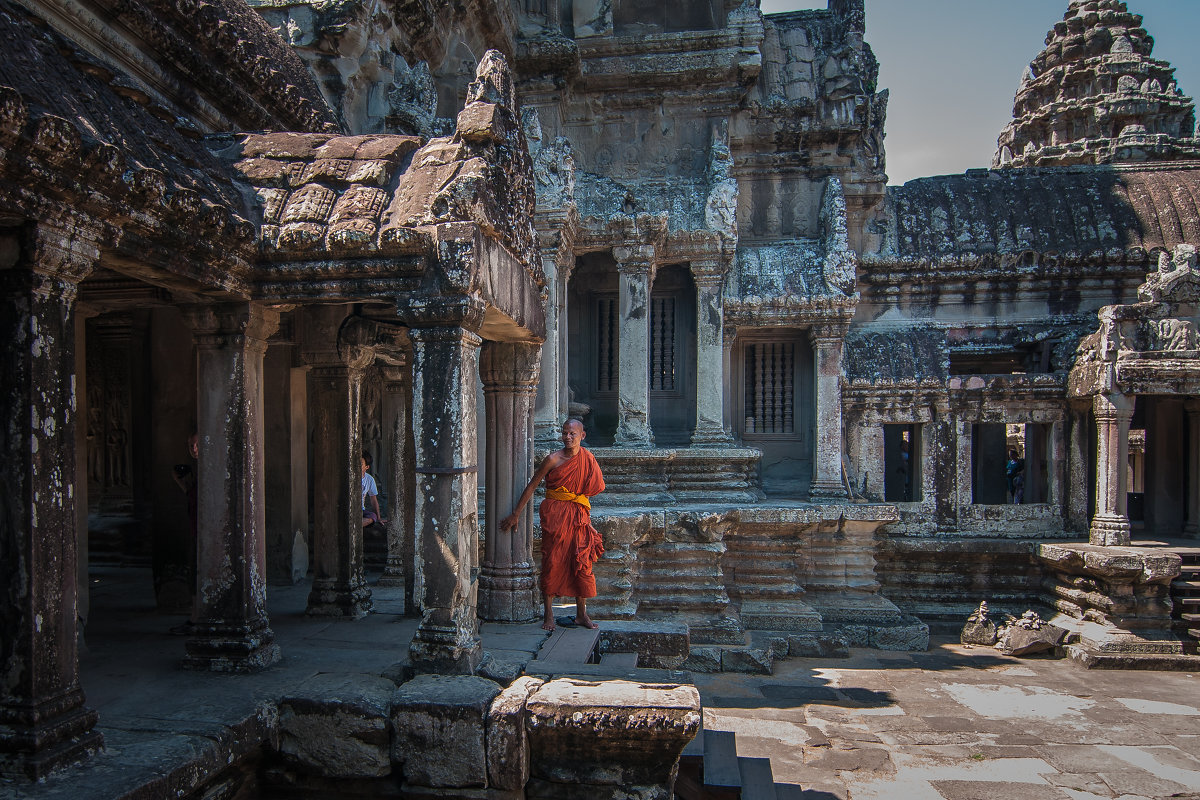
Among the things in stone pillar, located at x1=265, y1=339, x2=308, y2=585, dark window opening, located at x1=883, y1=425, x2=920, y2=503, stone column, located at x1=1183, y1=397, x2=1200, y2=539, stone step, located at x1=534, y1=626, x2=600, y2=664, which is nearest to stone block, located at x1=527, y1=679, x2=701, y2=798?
stone step, located at x1=534, y1=626, x2=600, y2=664

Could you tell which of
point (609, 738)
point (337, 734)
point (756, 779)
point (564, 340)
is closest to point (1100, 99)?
point (564, 340)

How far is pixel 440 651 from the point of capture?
420 cm

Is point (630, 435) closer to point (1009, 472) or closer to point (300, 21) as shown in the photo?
point (300, 21)

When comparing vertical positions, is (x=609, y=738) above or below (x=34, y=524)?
below

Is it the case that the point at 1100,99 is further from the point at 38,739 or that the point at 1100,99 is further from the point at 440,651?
the point at 38,739

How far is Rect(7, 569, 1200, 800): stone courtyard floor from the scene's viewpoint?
363cm

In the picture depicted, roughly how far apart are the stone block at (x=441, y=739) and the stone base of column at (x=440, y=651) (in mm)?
324

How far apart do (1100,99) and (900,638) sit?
1385 centimetres

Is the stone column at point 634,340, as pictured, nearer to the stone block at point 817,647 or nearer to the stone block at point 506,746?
the stone block at point 817,647

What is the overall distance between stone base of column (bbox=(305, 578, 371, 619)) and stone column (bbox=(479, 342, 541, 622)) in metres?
0.88

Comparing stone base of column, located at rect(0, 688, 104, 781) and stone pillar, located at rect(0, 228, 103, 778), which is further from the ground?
stone pillar, located at rect(0, 228, 103, 778)

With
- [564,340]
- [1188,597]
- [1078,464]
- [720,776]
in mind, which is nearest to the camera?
[720,776]

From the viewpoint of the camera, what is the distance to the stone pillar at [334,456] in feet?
19.0

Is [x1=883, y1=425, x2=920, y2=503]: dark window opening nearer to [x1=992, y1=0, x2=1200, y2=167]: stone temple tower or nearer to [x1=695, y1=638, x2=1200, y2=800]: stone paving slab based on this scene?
[x1=695, y1=638, x2=1200, y2=800]: stone paving slab
